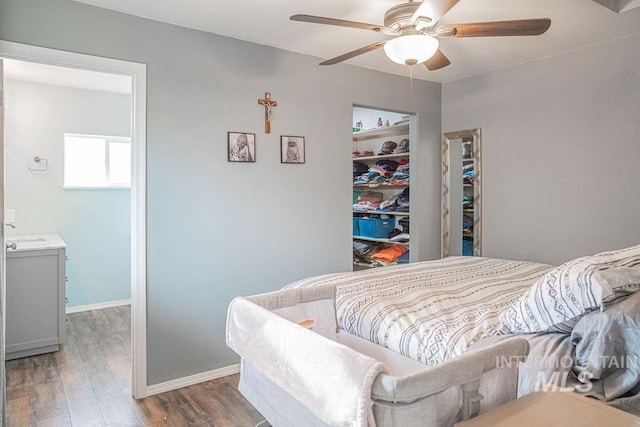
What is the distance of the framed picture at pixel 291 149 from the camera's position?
3207mm

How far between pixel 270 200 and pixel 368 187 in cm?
208

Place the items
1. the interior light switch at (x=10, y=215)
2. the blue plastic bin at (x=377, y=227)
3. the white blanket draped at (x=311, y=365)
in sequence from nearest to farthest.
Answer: the white blanket draped at (x=311, y=365), the interior light switch at (x=10, y=215), the blue plastic bin at (x=377, y=227)

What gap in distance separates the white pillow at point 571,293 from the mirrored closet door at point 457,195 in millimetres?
2539

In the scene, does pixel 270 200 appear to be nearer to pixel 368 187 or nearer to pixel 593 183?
pixel 368 187

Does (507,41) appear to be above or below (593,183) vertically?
above

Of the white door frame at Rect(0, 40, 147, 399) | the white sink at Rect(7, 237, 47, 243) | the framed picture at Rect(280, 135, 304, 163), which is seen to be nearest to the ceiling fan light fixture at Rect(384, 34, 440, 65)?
the framed picture at Rect(280, 135, 304, 163)

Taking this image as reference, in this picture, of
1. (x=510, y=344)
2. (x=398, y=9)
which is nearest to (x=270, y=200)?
(x=398, y=9)

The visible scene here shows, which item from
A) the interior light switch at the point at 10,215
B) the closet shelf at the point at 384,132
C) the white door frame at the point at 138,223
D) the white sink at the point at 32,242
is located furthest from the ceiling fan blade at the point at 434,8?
the interior light switch at the point at 10,215

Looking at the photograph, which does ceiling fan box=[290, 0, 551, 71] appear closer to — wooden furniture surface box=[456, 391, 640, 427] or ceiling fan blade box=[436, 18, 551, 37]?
ceiling fan blade box=[436, 18, 551, 37]

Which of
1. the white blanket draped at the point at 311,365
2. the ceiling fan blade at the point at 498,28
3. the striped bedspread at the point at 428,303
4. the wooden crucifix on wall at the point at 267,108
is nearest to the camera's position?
the white blanket draped at the point at 311,365

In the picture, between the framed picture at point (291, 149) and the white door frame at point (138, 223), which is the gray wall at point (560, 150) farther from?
the white door frame at point (138, 223)

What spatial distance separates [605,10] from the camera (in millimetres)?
2520

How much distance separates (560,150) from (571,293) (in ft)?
7.72

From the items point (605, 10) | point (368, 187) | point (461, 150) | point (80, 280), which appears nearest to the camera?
point (605, 10)
